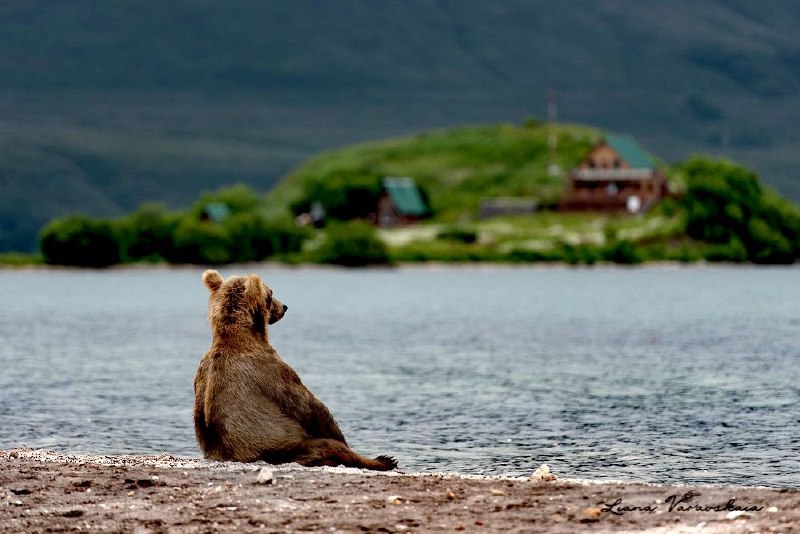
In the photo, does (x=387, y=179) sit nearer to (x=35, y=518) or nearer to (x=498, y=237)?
(x=498, y=237)

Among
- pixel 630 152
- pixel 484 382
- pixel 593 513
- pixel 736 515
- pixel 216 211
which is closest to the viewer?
pixel 736 515

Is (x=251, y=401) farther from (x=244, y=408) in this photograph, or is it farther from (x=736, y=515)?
(x=736, y=515)

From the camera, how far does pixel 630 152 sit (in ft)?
612

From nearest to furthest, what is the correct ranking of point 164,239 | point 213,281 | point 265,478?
point 265,478 → point 213,281 → point 164,239

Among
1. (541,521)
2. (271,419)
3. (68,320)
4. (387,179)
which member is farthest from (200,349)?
(387,179)

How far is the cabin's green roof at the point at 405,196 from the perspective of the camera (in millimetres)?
185875

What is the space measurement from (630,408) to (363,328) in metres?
39.5

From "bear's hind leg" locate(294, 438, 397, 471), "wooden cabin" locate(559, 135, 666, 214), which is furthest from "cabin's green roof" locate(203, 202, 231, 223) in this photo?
"bear's hind leg" locate(294, 438, 397, 471)

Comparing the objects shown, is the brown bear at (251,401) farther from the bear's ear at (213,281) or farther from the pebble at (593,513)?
the pebble at (593,513)

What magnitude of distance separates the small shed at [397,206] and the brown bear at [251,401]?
16826 cm

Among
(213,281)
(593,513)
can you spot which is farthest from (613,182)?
(593,513)

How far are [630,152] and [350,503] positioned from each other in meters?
177

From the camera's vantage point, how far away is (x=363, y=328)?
67250mm

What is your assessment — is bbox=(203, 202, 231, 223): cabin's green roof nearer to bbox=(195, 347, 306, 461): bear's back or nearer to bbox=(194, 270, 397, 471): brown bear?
bbox=(194, 270, 397, 471): brown bear
